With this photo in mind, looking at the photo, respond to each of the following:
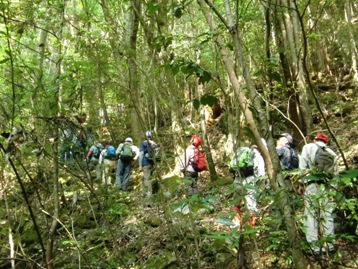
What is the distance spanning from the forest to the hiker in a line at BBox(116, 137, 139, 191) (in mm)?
597

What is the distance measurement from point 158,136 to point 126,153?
522cm

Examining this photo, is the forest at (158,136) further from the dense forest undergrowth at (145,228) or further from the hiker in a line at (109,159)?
the hiker in a line at (109,159)

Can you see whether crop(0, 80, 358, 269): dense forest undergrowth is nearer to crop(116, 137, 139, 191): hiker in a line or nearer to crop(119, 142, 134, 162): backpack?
crop(116, 137, 139, 191): hiker in a line

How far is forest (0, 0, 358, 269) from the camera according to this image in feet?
8.58

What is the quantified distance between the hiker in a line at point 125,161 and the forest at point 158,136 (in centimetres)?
60

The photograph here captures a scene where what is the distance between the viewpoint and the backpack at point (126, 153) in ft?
30.7

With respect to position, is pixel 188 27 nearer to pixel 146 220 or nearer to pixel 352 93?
pixel 352 93

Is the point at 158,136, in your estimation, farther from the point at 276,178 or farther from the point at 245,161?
the point at 276,178

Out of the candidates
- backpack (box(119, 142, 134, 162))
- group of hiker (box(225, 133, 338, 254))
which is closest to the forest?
group of hiker (box(225, 133, 338, 254))

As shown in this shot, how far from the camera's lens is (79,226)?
726 centimetres

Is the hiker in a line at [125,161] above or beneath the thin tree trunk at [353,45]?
beneath

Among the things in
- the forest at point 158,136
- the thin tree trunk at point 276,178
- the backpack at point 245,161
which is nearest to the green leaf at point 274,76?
the forest at point 158,136

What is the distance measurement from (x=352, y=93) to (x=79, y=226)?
1115cm

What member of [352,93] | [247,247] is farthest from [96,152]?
[352,93]
